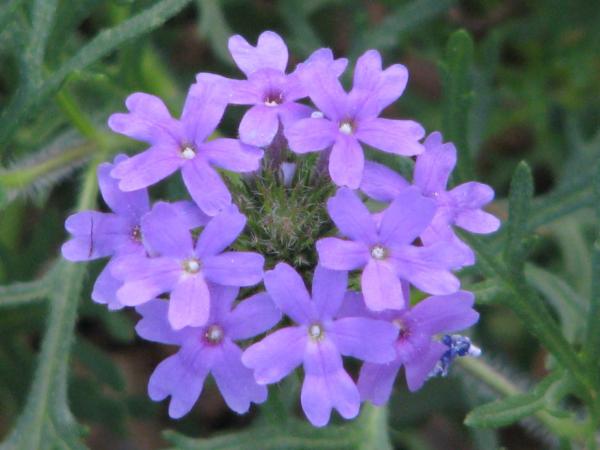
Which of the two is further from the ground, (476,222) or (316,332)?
(476,222)

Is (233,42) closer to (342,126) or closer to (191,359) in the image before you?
(342,126)

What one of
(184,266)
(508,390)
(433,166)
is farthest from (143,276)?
(508,390)

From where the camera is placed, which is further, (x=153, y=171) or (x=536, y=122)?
(x=536, y=122)

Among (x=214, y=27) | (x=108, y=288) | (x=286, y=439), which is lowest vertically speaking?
(x=286, y=439)

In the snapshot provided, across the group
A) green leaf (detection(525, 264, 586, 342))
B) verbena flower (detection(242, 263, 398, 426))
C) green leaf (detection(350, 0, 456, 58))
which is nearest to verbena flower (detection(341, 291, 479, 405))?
verbena flower (detection(242, 263, 398, 426))

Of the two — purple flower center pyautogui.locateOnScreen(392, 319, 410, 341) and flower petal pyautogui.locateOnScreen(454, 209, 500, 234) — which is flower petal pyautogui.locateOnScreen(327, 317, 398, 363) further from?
flower petal pyautogui.locateOnScreen(454, 209, 500, 234)

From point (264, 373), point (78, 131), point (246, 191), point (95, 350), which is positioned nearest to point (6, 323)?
point (95, 350)

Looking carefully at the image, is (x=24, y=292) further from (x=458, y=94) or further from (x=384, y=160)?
(x=458, y=94)
